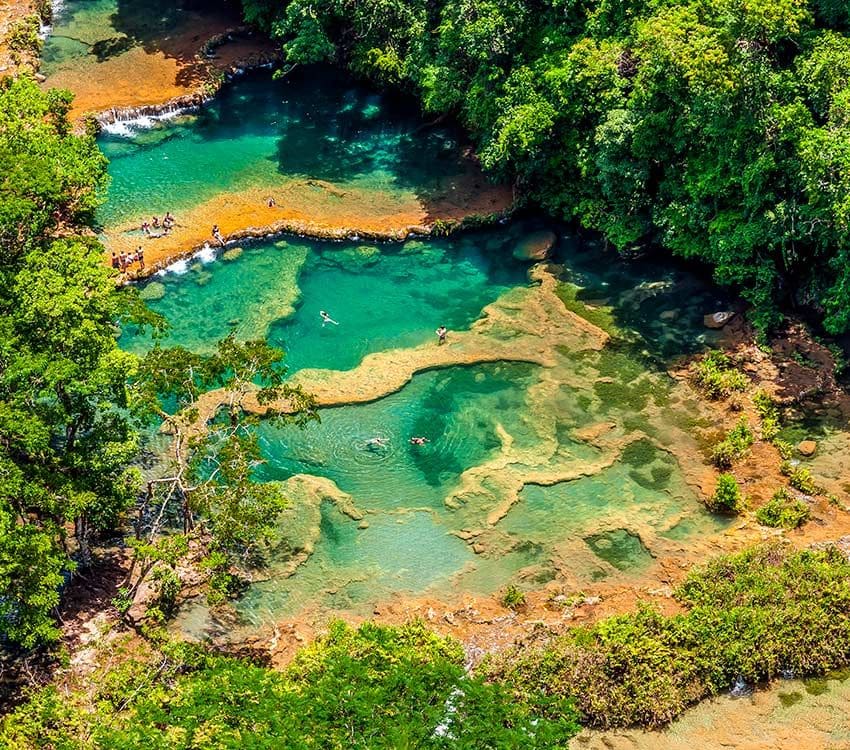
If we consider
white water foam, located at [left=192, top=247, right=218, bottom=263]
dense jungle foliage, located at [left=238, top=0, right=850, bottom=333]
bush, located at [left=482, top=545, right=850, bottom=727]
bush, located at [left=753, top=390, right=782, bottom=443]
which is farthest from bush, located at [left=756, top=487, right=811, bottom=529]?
white water foam, located at [left=192, top=247, right=218, bottom=263]

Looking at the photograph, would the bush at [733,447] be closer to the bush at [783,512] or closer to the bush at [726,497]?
the bush at [726,497]

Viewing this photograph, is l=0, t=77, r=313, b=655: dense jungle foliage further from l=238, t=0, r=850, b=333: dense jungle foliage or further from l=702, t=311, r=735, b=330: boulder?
l=238, t=0, r=850, b=333: dense jungle foliage

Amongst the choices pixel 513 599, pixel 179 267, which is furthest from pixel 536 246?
pixel 513 599

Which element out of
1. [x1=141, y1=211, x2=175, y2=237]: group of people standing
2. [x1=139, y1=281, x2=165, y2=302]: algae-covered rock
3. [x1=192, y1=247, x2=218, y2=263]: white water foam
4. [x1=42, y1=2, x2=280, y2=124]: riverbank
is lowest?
[x1=139, y1=281, x2=165, y2=302]: algae-covered rock

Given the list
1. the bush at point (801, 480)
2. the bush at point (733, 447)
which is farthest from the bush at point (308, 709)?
the bush at point (801, 480)

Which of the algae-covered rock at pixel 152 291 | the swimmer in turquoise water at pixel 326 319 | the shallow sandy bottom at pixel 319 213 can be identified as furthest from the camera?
the shallow sandy bottom at pixel 319 213
